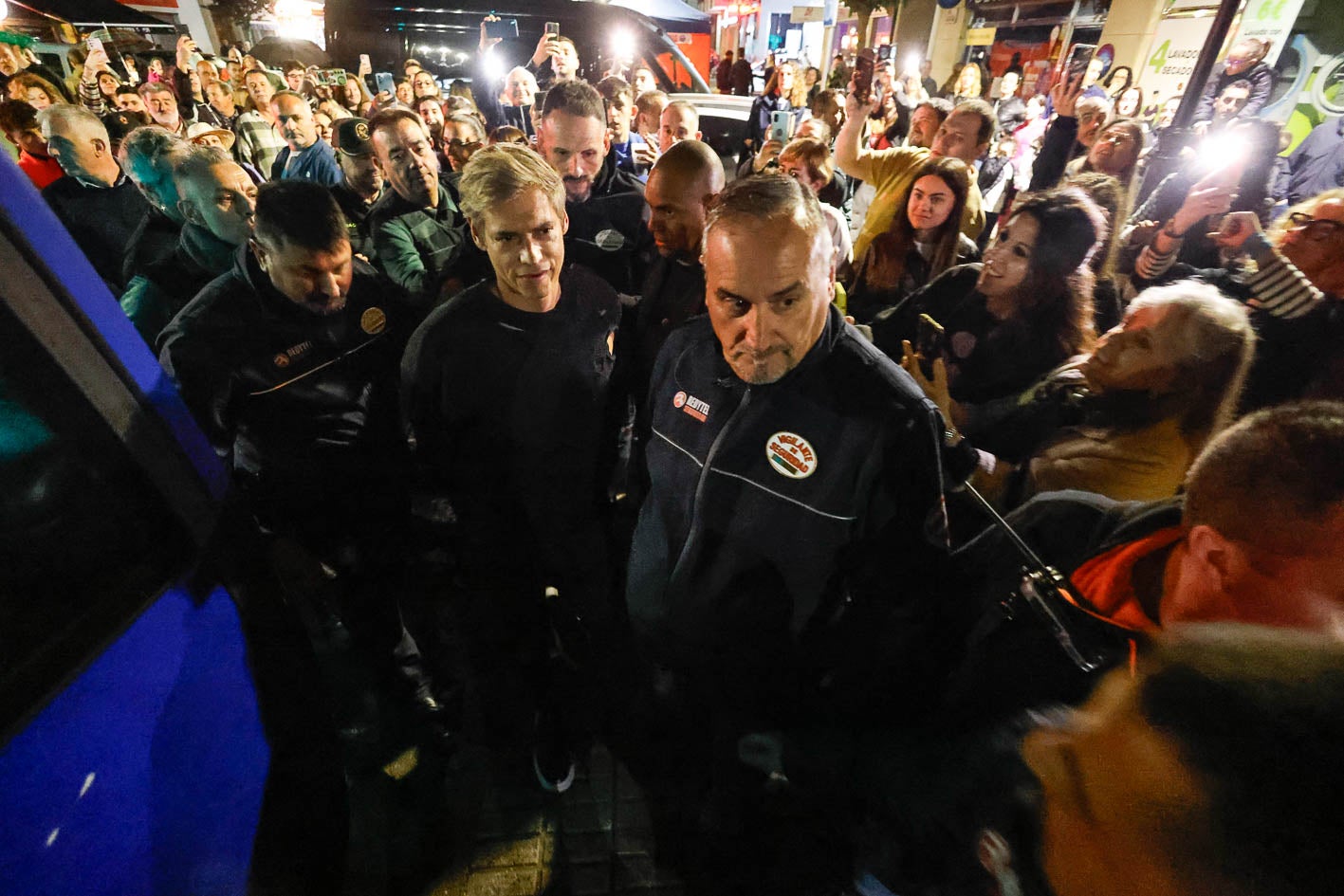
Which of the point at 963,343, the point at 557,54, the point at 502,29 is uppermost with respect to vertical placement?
the point at 502,29

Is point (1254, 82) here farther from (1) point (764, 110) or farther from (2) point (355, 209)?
(2) point (355, 209)

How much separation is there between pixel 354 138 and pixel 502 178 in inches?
112

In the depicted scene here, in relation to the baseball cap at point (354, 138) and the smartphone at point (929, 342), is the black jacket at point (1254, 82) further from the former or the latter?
the baseball cap at point (354, 138)

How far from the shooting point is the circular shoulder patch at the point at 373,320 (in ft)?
7.56

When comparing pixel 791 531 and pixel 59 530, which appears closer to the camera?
pixel 59 530

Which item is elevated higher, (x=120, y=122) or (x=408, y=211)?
(x=120, y=122)

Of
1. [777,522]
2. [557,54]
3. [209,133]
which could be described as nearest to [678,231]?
[777,522]

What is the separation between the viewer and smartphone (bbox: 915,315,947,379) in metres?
2.83

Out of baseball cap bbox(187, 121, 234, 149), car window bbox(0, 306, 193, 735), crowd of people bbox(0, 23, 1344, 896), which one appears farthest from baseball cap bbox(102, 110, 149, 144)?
car window bbox(0, 306, 193, 735)

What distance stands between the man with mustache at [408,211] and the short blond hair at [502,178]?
1.42m

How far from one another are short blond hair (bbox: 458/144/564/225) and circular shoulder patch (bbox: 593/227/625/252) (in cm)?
127

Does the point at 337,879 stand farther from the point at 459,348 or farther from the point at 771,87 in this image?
the point at 771,87

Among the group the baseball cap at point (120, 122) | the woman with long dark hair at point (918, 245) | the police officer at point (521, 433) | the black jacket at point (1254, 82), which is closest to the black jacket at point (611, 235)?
the police officer at point (521, 433)

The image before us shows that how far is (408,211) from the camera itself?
12.3 feet
